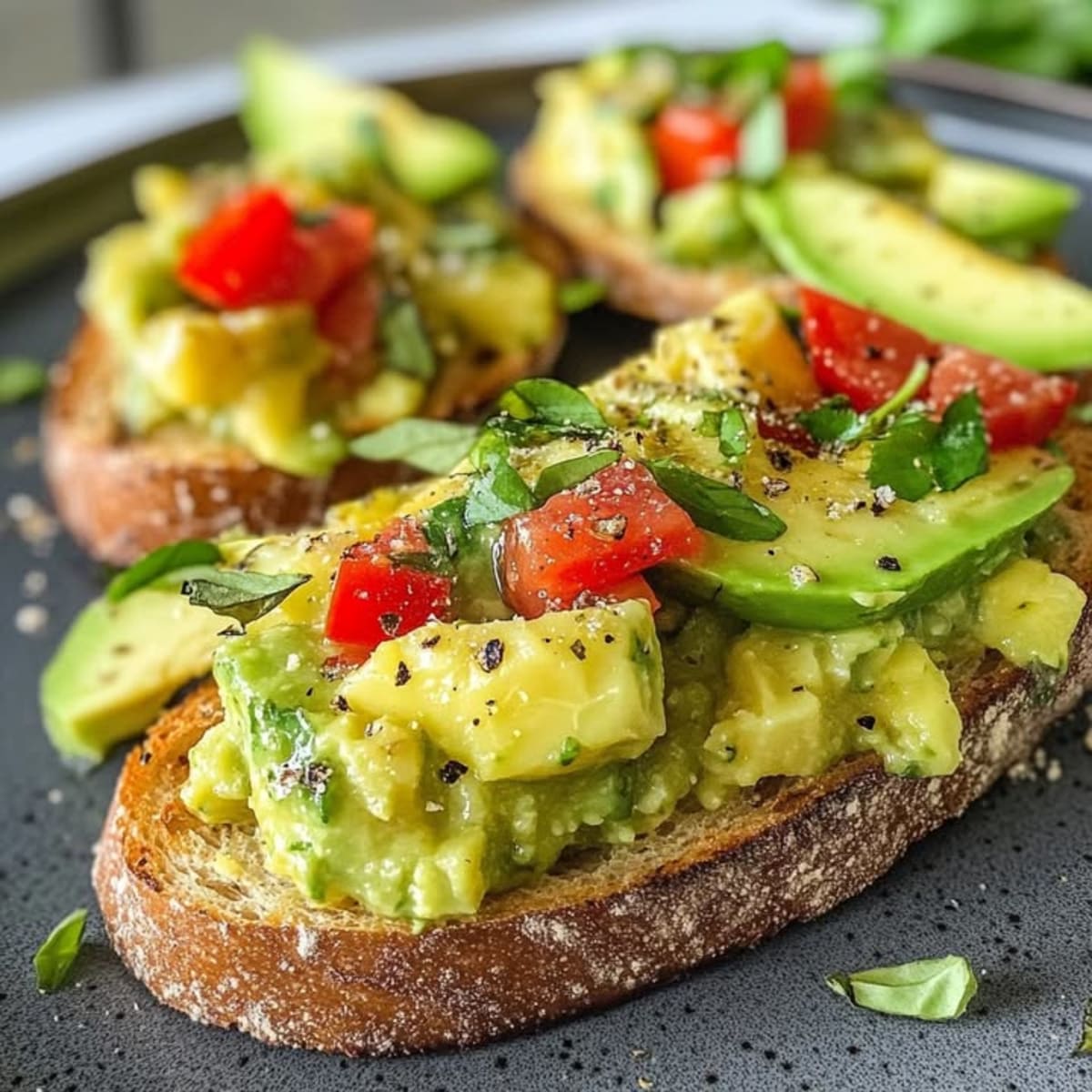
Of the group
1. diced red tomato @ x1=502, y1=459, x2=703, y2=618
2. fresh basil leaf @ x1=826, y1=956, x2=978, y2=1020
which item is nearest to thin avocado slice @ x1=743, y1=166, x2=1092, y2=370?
diced red tomato @ x1=502, y1=459, x2=703, y2=618

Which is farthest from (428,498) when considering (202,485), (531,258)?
(531,258)

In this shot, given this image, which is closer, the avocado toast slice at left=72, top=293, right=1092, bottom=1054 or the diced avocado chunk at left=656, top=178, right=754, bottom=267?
the avocado toast slice at left=72, top=293, right=1092, bottom=1054

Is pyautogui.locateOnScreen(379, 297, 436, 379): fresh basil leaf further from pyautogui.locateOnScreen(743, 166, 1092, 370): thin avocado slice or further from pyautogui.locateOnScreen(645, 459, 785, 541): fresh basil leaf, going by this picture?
pyautogui.locateOnScreen(645, 459, 785, 541): fresh basil leaf

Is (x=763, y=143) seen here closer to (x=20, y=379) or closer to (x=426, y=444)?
(x=426, y=444)

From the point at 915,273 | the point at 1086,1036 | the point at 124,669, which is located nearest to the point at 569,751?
the point at 1086,1036

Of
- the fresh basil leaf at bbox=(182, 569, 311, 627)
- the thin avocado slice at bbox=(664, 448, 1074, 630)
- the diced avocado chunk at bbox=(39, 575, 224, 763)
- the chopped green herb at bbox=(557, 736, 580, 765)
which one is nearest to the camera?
the chopped green herb at bbox=(557, 736, 580, 765)

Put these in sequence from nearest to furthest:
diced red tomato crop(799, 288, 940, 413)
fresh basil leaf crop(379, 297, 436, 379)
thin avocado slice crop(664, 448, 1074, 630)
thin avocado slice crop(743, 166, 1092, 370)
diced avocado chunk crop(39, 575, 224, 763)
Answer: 1. thin avocado slice crop(664, 448, 1074, 630)
2. diced red tomato crop(799, 288, 940, 413)
3. diced avocado chunk crop(39, 575, 224, 763)
4. thin avocado slice crop(743, 166, 1092, 370)
5. fresh basil leaf crop(379, 297, 436, 379)

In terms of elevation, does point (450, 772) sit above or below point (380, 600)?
below
